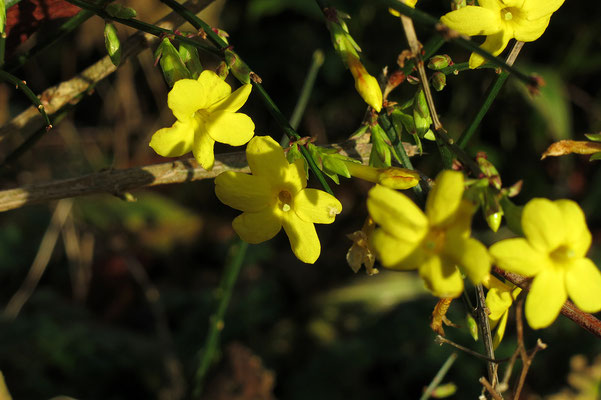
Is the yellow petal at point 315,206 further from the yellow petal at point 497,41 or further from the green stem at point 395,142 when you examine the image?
the yellow petal at point 497,41

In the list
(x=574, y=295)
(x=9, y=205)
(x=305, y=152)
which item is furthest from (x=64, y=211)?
(x=574, y=295)

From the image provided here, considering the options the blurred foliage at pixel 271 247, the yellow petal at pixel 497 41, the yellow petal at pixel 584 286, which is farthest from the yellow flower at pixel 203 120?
the blurred foliage at pixel 271 247

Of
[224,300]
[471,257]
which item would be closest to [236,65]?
[471,257]

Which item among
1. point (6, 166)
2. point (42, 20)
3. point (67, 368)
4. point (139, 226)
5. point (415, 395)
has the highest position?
point (42, 20)

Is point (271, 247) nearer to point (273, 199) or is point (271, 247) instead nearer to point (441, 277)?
point (273, 199)

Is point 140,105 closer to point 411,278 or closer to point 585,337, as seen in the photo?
point 411,278
